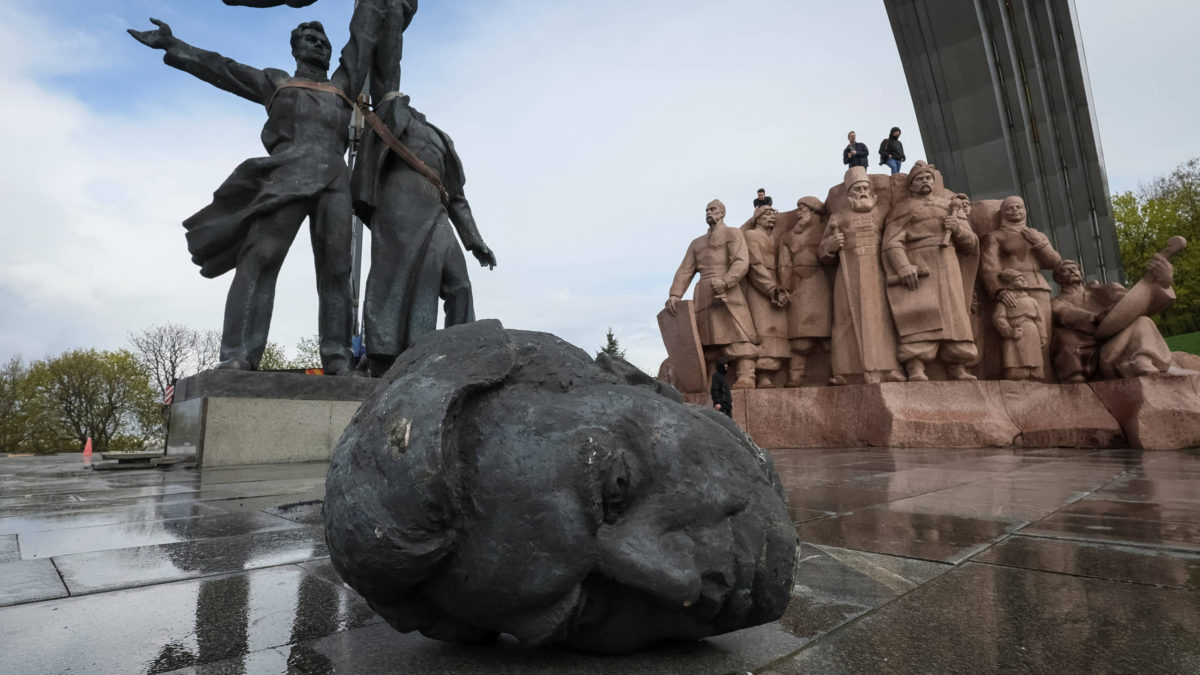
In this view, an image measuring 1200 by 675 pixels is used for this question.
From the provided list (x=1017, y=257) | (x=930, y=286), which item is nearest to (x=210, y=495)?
(x=930, y=286)

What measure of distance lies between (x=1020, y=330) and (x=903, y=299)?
72.2 inches

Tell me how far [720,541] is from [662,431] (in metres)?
0.21

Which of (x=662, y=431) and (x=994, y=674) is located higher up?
(x=662, y=431)

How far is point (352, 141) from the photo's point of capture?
18.3 ft

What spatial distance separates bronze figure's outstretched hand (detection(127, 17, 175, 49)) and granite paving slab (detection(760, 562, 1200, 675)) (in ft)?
24.0

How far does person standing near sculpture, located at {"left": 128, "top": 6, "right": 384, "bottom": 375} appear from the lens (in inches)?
232

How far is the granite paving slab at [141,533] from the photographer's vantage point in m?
2.28

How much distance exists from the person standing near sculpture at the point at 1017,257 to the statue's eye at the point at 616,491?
1091cm

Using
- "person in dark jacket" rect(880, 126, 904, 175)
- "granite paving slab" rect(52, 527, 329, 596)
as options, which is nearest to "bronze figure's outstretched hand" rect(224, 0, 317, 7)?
"granite paving slab" rect(52, 527, 329, 596)

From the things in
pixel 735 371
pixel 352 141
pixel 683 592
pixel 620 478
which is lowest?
pixel 683 592

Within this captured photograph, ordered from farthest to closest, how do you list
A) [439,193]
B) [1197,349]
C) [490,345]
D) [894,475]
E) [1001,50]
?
1. [1197,349]
2. [1001,50]
3. [439,193]
4. [894,475]
5. [490,345]

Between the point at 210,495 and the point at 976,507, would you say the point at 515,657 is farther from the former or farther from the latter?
the point at 210,495

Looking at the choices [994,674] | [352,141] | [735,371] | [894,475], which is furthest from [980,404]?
[994,674]

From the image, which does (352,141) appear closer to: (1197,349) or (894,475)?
(894,475)
